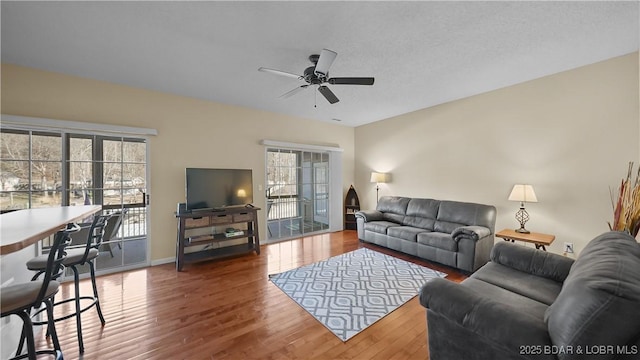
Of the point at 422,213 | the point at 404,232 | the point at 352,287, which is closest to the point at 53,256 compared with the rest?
the point at 352,287

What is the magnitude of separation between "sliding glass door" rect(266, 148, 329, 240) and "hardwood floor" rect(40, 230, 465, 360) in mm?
1919

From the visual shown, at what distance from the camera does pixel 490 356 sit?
1.34 m

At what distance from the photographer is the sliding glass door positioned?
5117 millimetres

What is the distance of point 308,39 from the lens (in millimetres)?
2379

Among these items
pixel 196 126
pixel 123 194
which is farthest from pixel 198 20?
pixel 123 194

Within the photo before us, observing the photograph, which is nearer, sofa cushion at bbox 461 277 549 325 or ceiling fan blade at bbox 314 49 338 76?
sofa cushion at bbox 461 277 549 325

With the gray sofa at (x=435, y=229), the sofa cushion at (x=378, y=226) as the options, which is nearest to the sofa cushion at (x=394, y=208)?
the gray sofa at (x=435, y=229)

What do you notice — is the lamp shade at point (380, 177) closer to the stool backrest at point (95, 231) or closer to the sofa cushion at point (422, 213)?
the sofa cushion at point (422, 213)

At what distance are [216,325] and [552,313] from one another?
2.49 metres

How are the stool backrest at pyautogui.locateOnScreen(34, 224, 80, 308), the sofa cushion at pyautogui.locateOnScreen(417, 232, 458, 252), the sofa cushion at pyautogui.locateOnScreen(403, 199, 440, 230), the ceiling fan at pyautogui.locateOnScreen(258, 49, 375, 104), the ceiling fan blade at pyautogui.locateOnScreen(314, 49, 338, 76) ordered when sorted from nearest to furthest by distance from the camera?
1. the stool backrest at pyautogui.locateOnScreen(34, 224, 80, 308)
2. the ceiling fan blade at pyautogui.locateOnScreen(314, 49, 338, 76)
3. the ceiling fan at pyautogui.locateOnScreen(258, 49, 375, 104)
4. the sofa cushion at pyautogui.locateOnScreen(417, 232, 458, 252)
5. the sofa cushion at pyautogui.locateOnScreen(403, 199, 440, 230)

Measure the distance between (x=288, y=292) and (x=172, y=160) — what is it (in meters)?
2.87

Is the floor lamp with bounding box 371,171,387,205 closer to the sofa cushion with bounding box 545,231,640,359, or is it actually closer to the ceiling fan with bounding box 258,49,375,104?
the ceiling fan with bounding box 258,49,375,104

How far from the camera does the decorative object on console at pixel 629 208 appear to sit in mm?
2375

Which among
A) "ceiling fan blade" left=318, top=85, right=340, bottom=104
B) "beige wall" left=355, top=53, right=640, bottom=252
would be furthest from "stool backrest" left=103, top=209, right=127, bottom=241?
"beige wall" left=355, top=53, right=640, bottom=252
